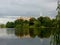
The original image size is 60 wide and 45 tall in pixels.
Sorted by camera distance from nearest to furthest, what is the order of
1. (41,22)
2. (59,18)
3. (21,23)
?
1. (59,18)
2. (41,22)
3. (21,23)

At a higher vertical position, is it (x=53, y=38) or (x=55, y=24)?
(x=55, y=24)

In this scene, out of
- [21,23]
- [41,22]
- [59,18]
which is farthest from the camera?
[21,23]

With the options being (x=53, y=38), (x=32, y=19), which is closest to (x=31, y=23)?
(x=32, y=19)

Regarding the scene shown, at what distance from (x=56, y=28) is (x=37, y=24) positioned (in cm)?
4631

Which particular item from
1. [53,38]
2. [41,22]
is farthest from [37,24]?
[53,38]

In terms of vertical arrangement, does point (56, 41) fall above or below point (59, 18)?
below

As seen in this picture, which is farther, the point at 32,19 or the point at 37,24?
the point at 32,19

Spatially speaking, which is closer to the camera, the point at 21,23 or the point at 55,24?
the point at 55,24

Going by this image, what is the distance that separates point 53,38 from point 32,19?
5076cm

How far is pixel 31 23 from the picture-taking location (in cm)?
5469

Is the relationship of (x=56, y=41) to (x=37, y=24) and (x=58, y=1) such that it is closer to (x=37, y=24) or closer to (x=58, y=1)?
(x=58, y=1)

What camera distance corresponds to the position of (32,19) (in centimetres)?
5591

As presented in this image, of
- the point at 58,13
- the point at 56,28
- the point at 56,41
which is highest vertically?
the point at 58,13

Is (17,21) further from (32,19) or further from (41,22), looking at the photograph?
(41,22)
